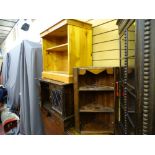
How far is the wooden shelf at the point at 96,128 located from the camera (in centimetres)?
126

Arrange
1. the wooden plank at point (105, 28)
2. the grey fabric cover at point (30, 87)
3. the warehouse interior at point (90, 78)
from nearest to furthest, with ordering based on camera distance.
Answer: the warehouse interior at point (90, 78) < the wooden plank at point (105, 28) < the grey fabric cover at point (30, 87)

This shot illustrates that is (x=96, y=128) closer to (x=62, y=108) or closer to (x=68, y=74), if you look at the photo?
(x=62, y=108)

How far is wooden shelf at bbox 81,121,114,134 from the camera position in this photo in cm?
126

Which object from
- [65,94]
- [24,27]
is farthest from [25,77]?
[24,27]

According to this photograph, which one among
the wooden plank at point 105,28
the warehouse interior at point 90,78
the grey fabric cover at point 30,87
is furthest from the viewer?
the grey fabric cover at point 30,87

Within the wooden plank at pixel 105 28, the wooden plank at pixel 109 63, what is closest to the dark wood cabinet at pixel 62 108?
the wooden plank at pixel 109 63

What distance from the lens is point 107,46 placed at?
1510 millimetres

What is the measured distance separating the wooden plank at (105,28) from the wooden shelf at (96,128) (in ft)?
3.56

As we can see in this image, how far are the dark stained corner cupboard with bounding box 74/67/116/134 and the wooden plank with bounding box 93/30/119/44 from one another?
0.44 m

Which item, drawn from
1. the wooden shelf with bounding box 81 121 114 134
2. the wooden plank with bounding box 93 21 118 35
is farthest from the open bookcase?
the wooden shelf with bounding box 81 121 114 134

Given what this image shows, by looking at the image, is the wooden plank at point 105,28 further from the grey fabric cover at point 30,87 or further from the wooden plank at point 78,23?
the grey fabric cover at point 30,87

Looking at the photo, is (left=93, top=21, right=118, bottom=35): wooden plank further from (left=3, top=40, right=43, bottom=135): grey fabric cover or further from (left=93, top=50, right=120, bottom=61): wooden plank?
(left=3, top=40, right=43, bottom=135): grey fabric cover

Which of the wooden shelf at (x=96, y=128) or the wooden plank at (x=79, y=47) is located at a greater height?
the wooden plank at (x=79, y=47)
